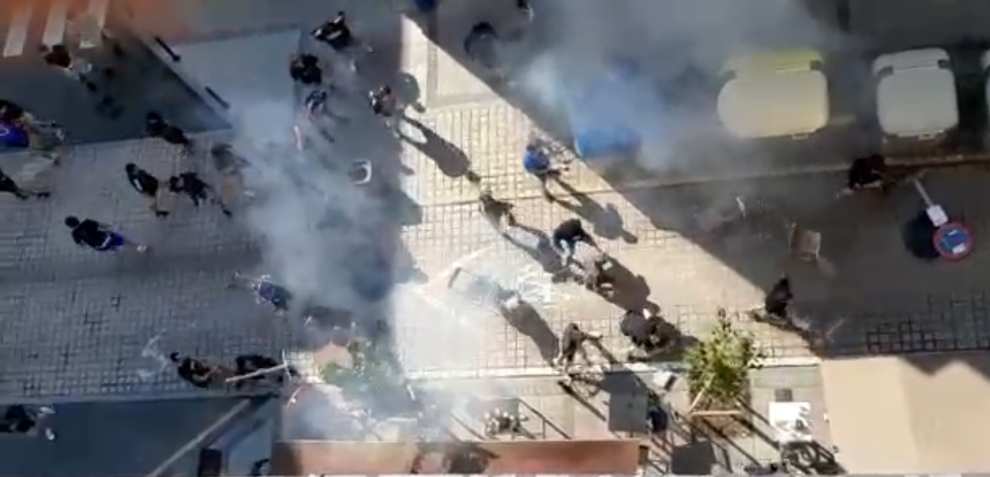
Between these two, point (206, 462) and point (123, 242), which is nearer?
point (206, 462)

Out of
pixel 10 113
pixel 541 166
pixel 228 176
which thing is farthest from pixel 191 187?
pixel 541 166

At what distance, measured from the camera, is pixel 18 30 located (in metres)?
24.1

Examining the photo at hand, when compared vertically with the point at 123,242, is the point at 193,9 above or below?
above

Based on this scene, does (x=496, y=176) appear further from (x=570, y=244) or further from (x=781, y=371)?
(x=781, y=371)

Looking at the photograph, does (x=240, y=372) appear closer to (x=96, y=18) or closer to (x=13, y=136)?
(x=13, y=136)

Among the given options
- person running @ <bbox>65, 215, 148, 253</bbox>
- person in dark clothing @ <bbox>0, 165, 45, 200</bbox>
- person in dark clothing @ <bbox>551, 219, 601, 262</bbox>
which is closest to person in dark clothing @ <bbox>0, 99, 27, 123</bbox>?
person in dark clothing @ <bbox>0, 165, 45, 200</bbox>

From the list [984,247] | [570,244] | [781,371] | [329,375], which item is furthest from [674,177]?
[329,375]

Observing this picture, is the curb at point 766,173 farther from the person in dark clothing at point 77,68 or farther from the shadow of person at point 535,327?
the person in dark clothing at point 77,68

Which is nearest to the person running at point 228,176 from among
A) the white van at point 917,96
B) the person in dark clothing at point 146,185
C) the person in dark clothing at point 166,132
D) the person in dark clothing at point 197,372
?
the person in dark clothing at point 166,132

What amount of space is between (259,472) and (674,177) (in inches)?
326

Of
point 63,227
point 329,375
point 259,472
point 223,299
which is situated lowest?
point 259,472

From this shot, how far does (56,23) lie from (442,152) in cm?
784

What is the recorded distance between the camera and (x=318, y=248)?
71.9 feet

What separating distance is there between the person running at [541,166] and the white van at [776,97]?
291 centimetres
